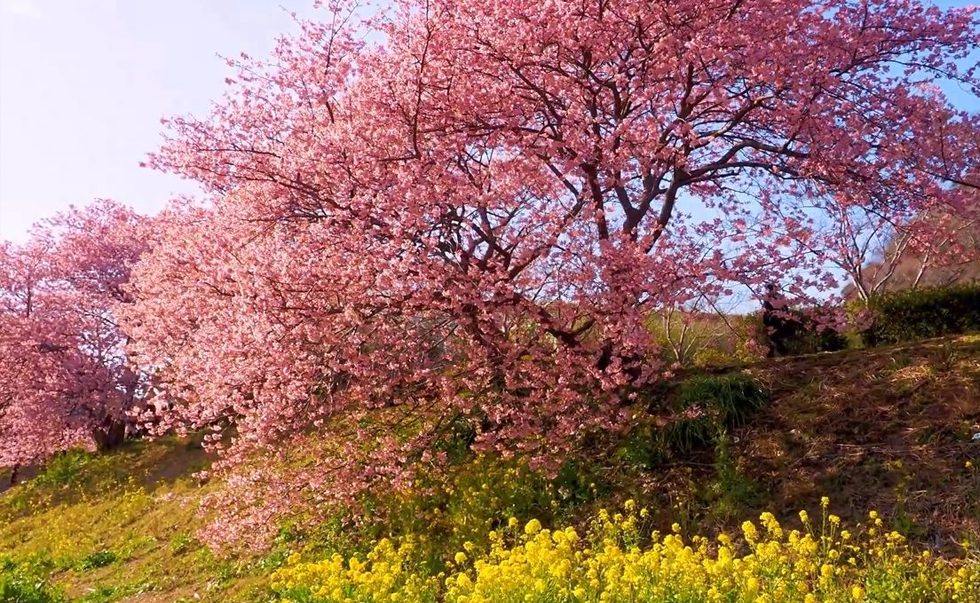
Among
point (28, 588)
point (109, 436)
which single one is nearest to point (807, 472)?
point (28, 588)

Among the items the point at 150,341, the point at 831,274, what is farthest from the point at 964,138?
the point at 150,341

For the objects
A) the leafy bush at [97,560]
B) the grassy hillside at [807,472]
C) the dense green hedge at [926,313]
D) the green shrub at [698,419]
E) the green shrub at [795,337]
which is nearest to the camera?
the grassy hillside at [807,472]

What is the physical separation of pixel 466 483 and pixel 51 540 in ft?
31.6

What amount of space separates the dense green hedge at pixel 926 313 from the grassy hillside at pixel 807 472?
8.49 feet

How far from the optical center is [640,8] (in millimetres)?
7621

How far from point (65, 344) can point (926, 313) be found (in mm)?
19650

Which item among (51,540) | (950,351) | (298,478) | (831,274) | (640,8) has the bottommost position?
(51,540)

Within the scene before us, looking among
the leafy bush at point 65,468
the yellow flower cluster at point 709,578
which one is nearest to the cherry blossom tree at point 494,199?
the yellow flower cluster at point 709,578

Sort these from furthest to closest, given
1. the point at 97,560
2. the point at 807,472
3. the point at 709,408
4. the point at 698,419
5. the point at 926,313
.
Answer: the point at 926,313, the point at 97,560, the point at 709,408, the point at 698,419, the point at 807,472

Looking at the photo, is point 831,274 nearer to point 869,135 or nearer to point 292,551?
point 869,135

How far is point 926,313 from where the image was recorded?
11.8 meters

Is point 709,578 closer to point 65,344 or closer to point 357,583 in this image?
point 357,583

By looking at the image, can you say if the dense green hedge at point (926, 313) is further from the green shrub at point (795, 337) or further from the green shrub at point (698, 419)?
the green shrub at point (698, 419)

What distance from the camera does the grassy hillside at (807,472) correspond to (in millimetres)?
6672
